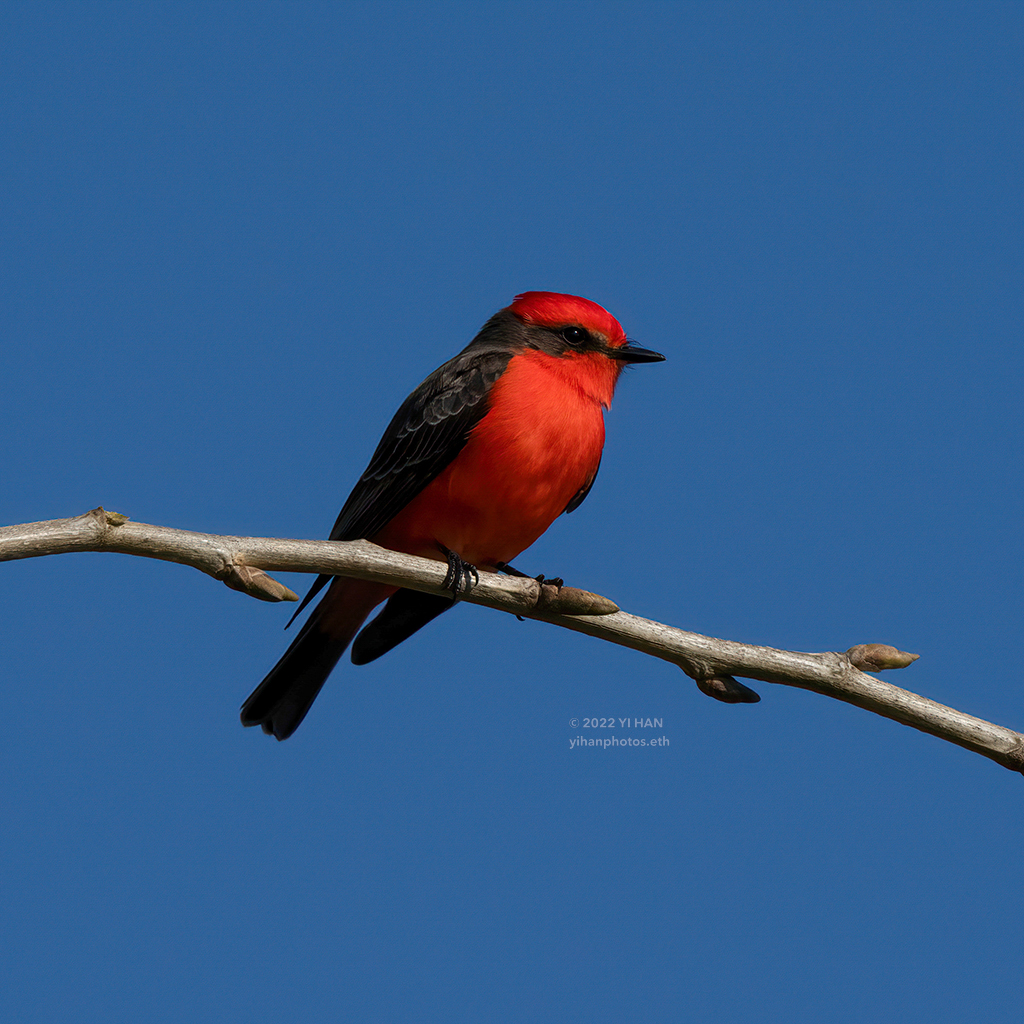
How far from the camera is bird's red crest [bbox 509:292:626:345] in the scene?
5.96m

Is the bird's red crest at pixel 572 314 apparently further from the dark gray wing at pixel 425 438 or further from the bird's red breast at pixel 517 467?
the dark gray wing at pixel 425 438

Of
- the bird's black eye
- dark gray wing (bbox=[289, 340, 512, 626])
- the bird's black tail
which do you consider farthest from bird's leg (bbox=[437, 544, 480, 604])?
the bird's black eye

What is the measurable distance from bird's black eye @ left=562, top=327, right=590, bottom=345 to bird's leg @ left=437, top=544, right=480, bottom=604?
1778mm

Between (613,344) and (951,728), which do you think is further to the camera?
(613,344)

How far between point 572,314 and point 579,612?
2.30 m

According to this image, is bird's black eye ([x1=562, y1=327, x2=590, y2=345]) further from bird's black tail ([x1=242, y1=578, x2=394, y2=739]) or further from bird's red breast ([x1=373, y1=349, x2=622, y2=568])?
bird's black tail ([x1=242, y1=578, x2=394, y2=739])

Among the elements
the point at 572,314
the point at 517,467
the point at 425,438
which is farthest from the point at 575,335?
the point at 425,438

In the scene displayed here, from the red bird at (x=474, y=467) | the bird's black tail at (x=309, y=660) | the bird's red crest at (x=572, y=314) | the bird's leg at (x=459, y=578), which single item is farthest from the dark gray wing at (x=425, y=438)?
the bird's leg at (x=459, y=578)

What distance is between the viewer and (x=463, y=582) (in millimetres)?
4754

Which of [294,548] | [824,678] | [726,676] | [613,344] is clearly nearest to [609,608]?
[726,676]

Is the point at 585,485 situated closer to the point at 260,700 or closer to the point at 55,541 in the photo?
the point at 260,700

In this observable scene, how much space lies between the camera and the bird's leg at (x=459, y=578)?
15.1 feet

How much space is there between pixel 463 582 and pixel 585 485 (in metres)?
1.73

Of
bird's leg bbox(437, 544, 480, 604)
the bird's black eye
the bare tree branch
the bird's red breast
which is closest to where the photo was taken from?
the bare tree branch
